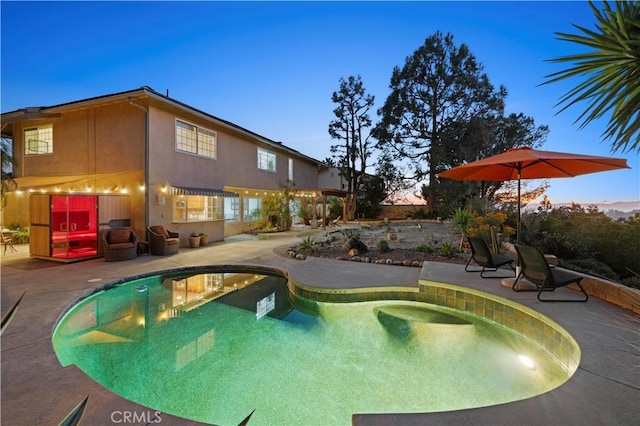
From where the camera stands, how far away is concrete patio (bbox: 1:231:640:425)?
2.49 meters

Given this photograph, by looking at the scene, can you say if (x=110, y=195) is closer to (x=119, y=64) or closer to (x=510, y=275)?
(x=119, y=64)

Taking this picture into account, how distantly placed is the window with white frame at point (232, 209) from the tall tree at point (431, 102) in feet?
47.5

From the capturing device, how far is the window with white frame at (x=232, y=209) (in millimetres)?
17625

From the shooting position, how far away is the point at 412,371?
4.18 m

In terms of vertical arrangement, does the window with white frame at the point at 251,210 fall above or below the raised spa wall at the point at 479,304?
above

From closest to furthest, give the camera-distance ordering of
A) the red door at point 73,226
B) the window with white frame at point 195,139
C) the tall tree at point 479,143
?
the red door at point 73,226 < the window with white frame at point 195,139 < the tall tree at point 479,143

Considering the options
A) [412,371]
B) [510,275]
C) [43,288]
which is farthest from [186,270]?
[510,275]

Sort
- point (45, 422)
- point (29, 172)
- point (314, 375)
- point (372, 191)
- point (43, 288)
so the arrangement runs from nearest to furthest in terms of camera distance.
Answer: point (45, 422) → point (314, 375) → point (43, 288) → point (29, 172) → point (372, 191)

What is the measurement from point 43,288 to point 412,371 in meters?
8.00

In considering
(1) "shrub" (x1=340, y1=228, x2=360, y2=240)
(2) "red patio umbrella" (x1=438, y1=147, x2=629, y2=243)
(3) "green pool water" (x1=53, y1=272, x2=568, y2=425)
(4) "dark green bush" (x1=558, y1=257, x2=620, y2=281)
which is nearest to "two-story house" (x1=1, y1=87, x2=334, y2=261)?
(3) "green pool water" (x1=53, y1=272, x2=568, y2=425)

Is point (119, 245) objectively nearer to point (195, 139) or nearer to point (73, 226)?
point (73, 226)

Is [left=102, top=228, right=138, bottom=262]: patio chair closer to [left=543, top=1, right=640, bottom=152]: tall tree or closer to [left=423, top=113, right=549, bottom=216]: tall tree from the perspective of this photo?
[left=543, top=1, right=640, bottom=152]: tall tree

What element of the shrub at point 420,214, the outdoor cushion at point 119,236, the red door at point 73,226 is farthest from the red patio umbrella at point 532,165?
the shrub at point 420,214

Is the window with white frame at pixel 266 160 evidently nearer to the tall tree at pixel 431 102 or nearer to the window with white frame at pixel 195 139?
the window with white frame at pixel 195 139
